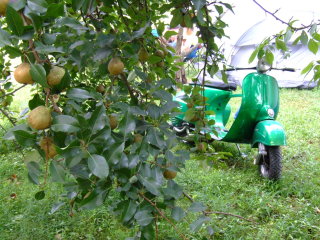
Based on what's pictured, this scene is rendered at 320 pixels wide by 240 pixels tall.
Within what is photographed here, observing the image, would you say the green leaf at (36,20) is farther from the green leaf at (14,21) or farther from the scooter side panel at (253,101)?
the scooter side panel at (253,101)

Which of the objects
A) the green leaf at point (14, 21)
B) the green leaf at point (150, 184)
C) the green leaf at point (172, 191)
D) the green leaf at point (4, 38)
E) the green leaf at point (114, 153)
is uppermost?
the green leaf at point (14, 21)

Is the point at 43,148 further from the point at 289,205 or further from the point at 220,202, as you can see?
the point at 289,205

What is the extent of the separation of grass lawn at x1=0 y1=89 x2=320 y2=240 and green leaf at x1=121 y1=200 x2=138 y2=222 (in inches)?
27.7

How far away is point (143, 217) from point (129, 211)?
0.12ft

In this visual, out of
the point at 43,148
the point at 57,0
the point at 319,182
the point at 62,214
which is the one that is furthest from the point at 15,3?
the point at 319,182

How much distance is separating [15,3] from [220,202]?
2107mm

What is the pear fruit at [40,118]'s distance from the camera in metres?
0.63

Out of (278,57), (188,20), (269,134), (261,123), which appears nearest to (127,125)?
(188,20)

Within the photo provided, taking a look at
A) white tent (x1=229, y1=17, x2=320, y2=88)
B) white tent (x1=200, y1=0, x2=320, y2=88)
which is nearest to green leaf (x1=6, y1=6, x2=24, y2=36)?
white tent (x1=200, y1=0, x2=320, y2=88)

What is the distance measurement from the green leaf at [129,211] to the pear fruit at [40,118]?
272 mm

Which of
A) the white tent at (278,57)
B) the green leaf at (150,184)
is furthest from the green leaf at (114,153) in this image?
the white tent at (278,57)

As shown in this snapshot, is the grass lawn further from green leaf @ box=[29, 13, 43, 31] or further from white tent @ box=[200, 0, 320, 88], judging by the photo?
white tent @ box=[200, 0, 320, 88]

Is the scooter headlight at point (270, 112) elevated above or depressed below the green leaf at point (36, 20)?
below

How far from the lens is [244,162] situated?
324 cm
